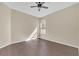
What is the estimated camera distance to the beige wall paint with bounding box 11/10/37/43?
5712mm

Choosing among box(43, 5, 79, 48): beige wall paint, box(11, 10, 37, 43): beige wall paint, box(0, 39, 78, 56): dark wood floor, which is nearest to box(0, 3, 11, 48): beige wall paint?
box(11, 10, 37, 43): beige wall paint

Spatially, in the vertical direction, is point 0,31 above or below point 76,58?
above

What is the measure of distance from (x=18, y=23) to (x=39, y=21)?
307 centimetres

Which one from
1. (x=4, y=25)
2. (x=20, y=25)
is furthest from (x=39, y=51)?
(x=20, y=25)

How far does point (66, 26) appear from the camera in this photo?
517 cm


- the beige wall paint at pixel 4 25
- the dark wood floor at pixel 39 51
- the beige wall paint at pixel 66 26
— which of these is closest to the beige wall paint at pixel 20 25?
the beige wall paint at pixel 4 25

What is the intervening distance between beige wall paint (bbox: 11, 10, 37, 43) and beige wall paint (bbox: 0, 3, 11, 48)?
40 centimetres

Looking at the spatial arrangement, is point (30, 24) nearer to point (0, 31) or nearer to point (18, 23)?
point (18, 23)

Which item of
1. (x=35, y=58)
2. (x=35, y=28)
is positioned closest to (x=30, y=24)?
(x=35, y=28)

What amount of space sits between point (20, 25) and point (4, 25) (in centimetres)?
175

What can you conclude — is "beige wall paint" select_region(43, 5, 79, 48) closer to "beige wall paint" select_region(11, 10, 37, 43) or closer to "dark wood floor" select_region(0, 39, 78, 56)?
"dark wood floor" select_region(0, 39, 78, 56)

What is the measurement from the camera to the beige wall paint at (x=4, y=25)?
4.47 m

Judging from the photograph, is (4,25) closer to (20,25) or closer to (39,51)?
→ (20,25)

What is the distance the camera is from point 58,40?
6.03 m
